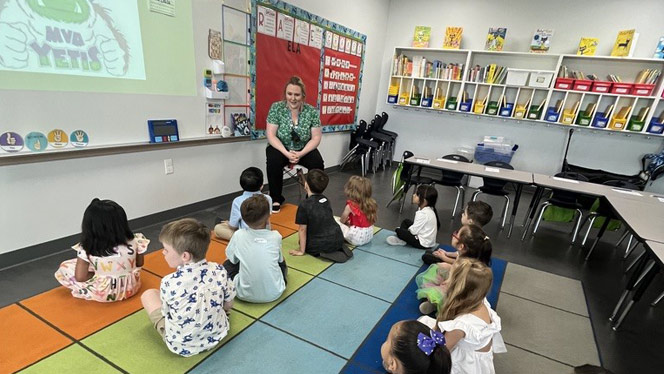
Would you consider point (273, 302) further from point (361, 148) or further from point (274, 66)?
point (361, 148)

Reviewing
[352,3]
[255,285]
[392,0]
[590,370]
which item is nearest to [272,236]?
[255,285]

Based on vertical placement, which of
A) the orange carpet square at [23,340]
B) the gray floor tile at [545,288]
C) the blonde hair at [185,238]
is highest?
the blonde hair at [185,238]

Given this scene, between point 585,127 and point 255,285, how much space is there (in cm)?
537

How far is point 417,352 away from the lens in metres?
1.06

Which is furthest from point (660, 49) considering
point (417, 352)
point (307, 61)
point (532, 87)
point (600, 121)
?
point (417, 352)

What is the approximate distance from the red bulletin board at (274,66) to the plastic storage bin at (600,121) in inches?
166

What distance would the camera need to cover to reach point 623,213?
8.52 ft

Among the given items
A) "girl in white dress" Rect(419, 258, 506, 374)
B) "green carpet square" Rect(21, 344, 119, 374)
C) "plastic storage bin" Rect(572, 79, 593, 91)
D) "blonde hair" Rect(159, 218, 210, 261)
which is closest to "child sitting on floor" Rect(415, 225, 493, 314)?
"girl in white dress" Rect(419, 258, 506, 374)

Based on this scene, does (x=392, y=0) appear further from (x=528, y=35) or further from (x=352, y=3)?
(x=528, y=35)

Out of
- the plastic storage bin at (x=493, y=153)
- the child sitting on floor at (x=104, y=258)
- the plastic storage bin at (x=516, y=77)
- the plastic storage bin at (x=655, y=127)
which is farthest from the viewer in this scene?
the plastic storage bin at (x=493, y=153)

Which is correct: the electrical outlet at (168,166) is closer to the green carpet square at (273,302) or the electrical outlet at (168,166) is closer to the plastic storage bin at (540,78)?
the green carpet square at (273,302)

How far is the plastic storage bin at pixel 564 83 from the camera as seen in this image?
15.7 ft

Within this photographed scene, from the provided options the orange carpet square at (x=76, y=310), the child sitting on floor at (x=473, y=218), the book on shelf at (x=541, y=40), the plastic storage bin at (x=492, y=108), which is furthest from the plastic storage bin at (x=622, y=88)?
the orange carpet square at (x=76, y=310)

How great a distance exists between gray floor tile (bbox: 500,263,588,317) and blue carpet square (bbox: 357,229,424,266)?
657 millimetres
